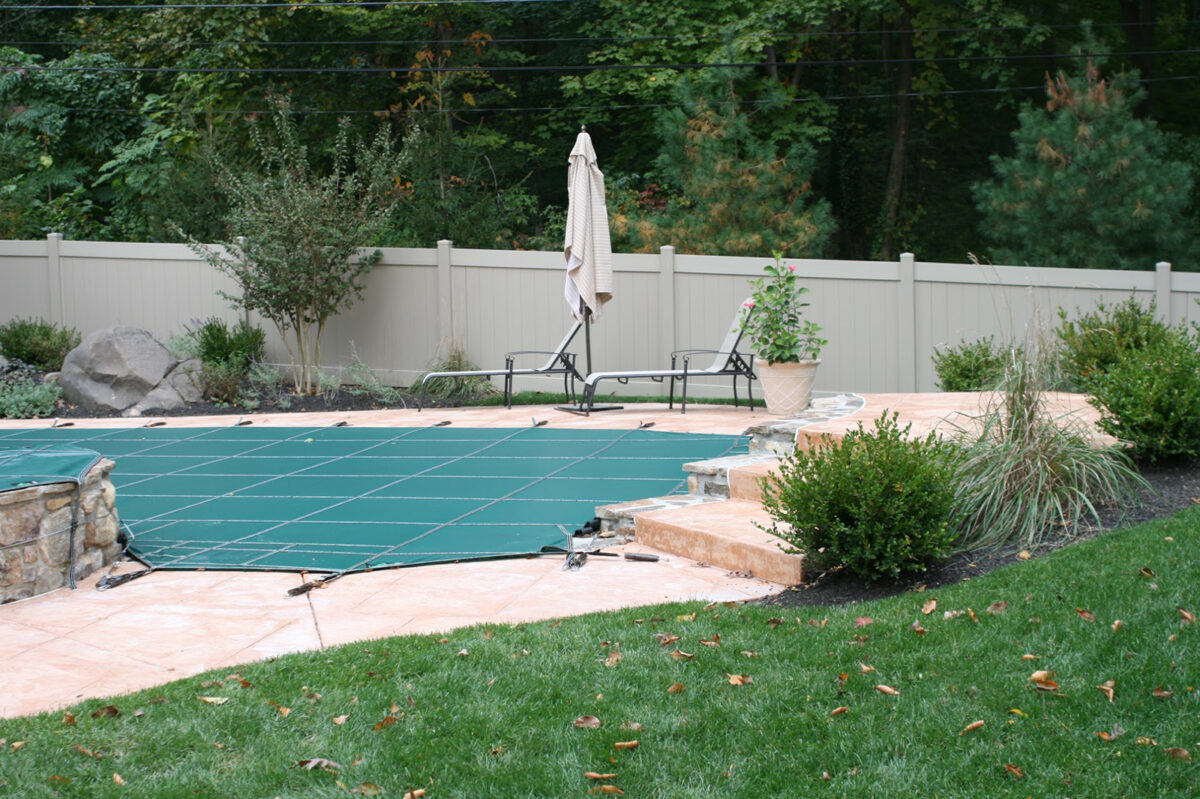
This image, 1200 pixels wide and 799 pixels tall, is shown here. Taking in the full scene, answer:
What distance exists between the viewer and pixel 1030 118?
12.9 metres

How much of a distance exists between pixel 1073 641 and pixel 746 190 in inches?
423

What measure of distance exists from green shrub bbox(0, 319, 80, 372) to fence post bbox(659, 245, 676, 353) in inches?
256

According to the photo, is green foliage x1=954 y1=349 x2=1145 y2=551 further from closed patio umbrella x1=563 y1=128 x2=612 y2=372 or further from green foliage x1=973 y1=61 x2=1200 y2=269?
green foliage x1=973 y1=61 x2=1200 y2=269

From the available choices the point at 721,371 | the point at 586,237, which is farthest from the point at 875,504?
the point at 586,237

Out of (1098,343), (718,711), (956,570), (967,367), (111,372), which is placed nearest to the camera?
(718,711)

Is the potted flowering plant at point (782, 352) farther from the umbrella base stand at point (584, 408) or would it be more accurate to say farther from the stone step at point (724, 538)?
the stone step at point (724, 538)

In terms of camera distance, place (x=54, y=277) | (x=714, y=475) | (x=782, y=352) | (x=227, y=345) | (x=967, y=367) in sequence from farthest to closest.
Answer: (x=54, y=277)
(x=227, y=345)
(x=782, y=352)
(x=967, y=367)
(x=714, y=475)

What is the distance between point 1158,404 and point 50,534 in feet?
16.2

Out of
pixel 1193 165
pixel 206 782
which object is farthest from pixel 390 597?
pixel 1193 165

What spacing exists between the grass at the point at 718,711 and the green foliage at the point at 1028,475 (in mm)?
585

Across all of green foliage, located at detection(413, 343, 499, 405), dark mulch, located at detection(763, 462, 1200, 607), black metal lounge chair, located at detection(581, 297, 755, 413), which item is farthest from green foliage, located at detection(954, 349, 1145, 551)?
green foliage, located at detection(413, 343, 499, 405)

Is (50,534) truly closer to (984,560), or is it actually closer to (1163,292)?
(984,560)

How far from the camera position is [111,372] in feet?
36.9

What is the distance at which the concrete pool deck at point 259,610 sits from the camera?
3891 millimetres
